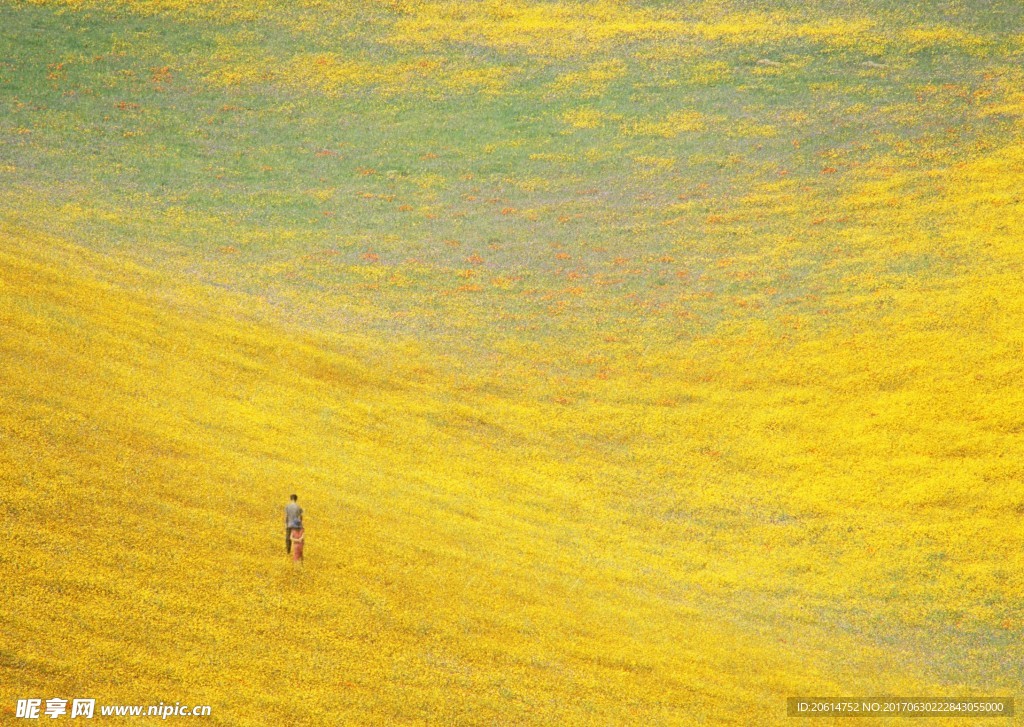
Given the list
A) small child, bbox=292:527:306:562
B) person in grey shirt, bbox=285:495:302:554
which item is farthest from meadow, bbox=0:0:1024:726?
person in grey shirt, bbox=285:495:302:554

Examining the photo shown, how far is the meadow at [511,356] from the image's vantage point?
26078 millimetres

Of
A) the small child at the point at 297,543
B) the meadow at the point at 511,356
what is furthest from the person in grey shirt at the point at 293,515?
the meadow at the point at 511,356

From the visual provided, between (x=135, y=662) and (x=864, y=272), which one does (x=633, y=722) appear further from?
(x=864, y=272)

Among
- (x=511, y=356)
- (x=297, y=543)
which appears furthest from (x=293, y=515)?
(x=511, y=356)

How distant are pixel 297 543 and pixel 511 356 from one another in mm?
23016

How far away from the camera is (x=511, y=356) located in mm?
48531

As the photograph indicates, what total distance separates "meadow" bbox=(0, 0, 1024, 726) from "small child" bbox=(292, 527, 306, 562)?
0.46 metres

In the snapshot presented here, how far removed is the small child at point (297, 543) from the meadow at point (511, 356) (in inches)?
18.1

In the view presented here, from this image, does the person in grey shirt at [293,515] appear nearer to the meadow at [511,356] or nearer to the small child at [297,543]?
the small child at [297,543]

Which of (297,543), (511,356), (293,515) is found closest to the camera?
(293,515)

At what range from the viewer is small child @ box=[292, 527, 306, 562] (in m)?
26.4

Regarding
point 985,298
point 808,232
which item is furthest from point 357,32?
point 985,298

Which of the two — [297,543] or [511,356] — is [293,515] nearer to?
[297,543]

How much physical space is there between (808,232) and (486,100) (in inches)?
940
